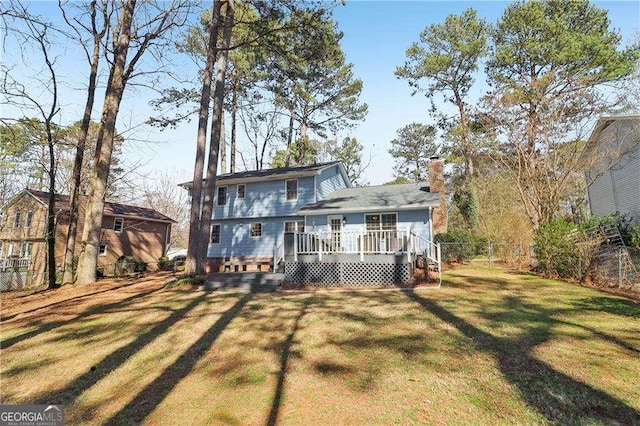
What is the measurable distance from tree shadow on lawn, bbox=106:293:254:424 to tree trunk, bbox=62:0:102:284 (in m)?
8.93

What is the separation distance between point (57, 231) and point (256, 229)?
13.8m

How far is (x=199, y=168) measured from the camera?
12109mm

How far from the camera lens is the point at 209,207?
40.3 feet

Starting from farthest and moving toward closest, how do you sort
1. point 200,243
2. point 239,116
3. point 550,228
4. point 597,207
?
point 239,116 < point 597,207 < point 200,243 < point 550,228

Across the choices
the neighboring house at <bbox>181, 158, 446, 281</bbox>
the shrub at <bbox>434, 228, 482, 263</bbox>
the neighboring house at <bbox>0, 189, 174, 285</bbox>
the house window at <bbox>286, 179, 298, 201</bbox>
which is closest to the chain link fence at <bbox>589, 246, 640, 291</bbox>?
the neighboring house at <bbox>181, 158, 446, 281</bbox>

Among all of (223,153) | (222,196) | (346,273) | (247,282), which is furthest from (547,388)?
(223,153)

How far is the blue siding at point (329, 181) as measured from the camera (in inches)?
675

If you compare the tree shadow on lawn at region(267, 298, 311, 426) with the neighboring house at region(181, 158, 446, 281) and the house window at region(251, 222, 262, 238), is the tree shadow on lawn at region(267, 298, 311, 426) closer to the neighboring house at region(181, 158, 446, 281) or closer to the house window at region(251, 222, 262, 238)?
the neighboring house at region(181, 158, 446, 281)

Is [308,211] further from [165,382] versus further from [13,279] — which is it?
[13,279]

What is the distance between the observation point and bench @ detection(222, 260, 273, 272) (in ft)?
54.5

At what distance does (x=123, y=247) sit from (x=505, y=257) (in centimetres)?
2538

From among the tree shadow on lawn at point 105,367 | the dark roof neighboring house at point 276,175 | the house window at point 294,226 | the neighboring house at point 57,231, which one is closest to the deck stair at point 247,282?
the tree shadow on lawn at point 105,367

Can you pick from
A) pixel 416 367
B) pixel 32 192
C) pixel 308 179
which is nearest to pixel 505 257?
pixel 308 179

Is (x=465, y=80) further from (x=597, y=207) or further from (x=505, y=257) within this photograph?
(x=505, y=257)
